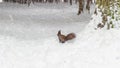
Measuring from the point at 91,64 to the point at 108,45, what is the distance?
2.66ft

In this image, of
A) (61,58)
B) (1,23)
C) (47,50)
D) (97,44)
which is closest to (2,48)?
(47,50)

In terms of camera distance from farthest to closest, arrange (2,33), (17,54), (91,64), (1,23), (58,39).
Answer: (1,23) < (2,33) < (58,39) < (17,54) < (91,64)

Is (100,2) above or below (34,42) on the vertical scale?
above

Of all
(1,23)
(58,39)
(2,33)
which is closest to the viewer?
(58,39)

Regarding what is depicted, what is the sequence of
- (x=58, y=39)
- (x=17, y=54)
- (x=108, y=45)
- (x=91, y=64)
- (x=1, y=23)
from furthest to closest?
(x=1, y=23) < (x=58, y=39) < (x=17, y=54) < (x=108, y=45) < (x=91, y=64)

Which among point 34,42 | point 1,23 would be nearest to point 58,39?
point 34,42

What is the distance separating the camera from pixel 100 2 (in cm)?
930

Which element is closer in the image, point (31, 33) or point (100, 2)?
point (100, 2)

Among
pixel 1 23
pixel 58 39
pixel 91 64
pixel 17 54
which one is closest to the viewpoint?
pixel 91 64

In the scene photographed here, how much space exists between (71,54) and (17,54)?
1445 millimetres

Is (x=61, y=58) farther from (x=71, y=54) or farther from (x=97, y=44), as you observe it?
(x=97, y=44)

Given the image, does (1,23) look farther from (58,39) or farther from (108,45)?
(108,45)

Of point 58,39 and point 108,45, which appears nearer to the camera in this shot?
point 108,45

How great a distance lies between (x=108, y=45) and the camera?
25.0 ft
